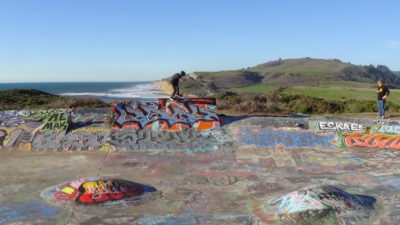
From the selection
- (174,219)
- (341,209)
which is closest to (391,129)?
(341,209)

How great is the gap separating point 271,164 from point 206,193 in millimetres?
4957

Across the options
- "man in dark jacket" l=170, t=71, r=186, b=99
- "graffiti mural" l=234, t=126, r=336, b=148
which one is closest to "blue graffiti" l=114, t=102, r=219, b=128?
"man in dark jacket" l=170, t=71, r=186, b=99

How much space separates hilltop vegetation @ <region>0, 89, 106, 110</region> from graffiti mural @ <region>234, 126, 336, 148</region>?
18139mm

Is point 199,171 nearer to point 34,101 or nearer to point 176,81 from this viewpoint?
point 176,81

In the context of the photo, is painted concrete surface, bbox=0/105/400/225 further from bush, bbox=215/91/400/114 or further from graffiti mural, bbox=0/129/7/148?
bush, bbox=215/91/400/114

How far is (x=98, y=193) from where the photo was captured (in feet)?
38.0

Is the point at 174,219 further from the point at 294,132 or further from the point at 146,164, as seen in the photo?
the point at 294,132

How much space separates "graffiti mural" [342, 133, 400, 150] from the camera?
752 inches

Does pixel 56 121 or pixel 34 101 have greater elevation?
pixel 34 101

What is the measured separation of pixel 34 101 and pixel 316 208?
1387 inches

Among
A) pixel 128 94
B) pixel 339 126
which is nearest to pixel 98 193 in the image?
pixel 339 126

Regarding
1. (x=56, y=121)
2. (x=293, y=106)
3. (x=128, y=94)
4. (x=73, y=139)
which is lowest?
(x=128, y=94)

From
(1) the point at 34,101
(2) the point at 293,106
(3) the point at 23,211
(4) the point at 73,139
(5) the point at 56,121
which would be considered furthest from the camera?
(1) the point at 34,101

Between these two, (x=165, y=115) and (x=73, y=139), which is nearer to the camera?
(x=73, y=139)
